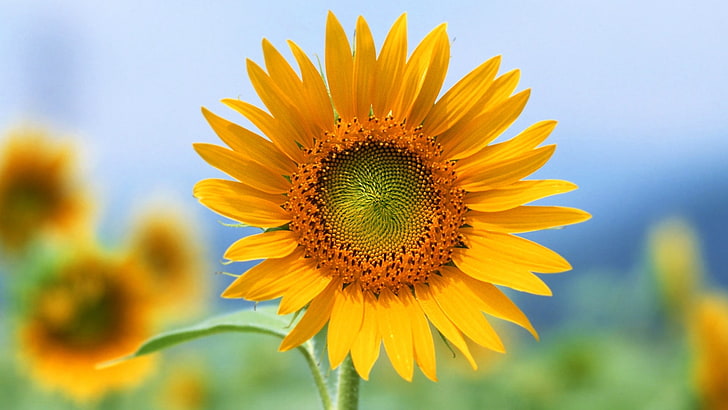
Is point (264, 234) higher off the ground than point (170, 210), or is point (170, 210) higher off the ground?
point (264, 234)

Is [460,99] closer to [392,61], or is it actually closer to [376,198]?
[392,61]

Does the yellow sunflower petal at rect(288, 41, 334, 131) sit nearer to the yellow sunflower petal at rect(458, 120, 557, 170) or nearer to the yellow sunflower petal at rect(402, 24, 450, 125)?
the yellow sunflower petal at rect(402, 24, 450, 125)

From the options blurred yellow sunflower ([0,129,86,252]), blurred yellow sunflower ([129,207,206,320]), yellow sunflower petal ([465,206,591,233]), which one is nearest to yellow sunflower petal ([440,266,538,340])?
yellow sunflower petal ([465,206,591,233])

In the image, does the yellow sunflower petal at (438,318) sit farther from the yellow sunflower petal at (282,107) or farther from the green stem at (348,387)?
the yellow sunflower petal at (282,107)

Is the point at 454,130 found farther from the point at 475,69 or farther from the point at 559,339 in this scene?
the point at 559,339

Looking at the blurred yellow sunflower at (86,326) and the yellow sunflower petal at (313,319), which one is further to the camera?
Result: the blurred yellow sunflower at (86,326)

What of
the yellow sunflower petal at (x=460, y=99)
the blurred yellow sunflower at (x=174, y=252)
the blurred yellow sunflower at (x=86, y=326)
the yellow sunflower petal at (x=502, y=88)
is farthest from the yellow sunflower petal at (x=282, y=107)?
the blurred yellow sunflower at (x=174, y=252)

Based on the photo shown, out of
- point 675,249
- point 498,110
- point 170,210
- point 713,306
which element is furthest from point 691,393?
point 170,210
